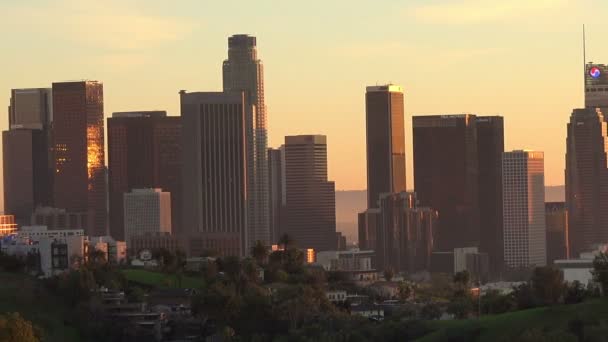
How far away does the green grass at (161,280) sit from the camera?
190 meters

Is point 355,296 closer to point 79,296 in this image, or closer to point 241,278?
point 241,278

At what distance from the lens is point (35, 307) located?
163 metres

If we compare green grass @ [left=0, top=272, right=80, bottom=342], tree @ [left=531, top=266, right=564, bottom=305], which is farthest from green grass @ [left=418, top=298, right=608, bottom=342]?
green grass @ [left=0, top=272, right=80, bottom=342]

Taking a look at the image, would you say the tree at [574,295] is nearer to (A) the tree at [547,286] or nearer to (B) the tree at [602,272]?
(A) the tree at [547,286]

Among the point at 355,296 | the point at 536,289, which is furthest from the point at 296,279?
the point at 536,289

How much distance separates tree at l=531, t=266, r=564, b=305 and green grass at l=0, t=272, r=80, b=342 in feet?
134

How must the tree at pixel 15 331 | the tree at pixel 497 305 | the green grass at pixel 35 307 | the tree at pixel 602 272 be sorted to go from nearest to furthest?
the tree at pixel 15 331, the tree at pixel 602 272, the green grass at pixel 35 307, the tree at pixel 497 305

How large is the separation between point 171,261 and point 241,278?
693 inches

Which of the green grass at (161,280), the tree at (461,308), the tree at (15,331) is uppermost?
the green grass at (161,280)

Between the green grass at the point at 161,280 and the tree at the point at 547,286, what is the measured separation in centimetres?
3334

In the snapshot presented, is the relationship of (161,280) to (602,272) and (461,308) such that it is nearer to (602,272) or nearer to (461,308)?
(461,308)

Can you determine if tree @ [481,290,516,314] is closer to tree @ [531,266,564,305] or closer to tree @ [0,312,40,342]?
tree @ [531,266,564,305]

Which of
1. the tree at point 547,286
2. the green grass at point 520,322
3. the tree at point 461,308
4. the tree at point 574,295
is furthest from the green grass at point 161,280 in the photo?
the green grass at point 520,322

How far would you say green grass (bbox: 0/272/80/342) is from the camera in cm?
15612
